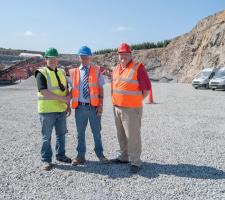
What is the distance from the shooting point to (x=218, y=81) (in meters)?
30.3

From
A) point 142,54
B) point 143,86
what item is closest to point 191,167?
point 143,86

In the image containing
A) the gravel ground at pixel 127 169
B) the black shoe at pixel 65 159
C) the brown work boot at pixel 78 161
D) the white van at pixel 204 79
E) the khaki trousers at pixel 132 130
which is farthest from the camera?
the white van at pixel 204 79

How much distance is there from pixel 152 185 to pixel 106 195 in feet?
2.68

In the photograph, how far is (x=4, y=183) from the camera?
231 inches

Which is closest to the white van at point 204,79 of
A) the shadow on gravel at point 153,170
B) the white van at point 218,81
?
the white van at point 218,81

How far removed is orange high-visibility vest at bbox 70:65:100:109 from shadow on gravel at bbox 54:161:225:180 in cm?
115

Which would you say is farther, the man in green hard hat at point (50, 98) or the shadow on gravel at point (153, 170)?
the man in green hard hat at point (50, 98)

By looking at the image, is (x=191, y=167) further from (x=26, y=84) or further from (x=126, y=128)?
(x=26, y=84)

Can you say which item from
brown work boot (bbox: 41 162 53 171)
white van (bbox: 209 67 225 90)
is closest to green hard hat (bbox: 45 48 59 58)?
brown work boot (bbox: 41 162 53 171)

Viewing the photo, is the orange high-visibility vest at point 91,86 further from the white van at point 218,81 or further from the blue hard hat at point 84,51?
the white van at point 218,81

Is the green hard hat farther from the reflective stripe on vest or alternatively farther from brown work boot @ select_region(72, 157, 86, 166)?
brown work boot @ select_region(72, 157, 86, 166)

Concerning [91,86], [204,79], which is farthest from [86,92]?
[204,79]

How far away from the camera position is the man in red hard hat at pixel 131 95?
635 cm

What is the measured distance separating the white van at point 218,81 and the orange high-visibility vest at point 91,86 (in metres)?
25.1
